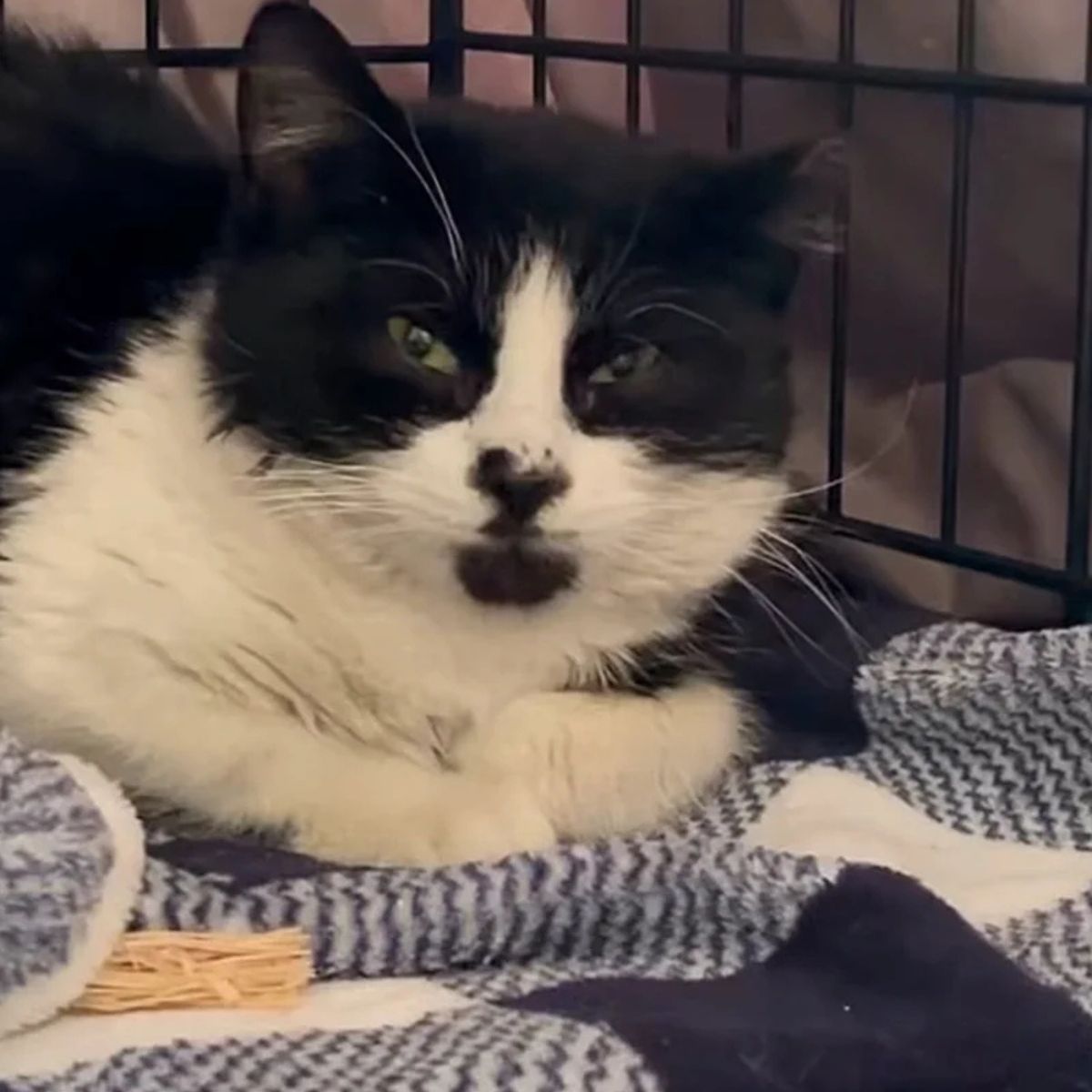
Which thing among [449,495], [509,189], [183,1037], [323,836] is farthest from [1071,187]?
[183,1037]

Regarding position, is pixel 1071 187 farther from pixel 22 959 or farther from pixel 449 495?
pixel 22 959

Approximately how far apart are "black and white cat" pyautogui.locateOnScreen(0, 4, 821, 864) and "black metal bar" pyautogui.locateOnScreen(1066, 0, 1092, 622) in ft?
0.75

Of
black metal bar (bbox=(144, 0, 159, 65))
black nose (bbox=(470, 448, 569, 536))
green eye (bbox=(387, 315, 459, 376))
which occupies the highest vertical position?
black metal bar (bbox=(144, 0, 159, 65))

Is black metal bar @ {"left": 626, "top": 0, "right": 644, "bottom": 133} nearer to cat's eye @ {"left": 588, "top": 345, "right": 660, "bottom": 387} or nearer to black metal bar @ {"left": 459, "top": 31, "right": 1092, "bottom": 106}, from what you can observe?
black metal bar @ {"left": 459, "top": 31, "right": 1092, "bottom": 106}

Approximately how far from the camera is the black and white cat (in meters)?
1.03

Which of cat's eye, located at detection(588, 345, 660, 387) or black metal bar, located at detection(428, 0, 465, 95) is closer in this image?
cat's eye, located at detection(588, 345, 660, 387)

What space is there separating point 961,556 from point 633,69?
457mm

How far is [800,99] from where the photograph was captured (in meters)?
1.51

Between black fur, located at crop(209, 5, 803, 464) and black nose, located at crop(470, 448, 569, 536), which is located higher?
black fur, located at crop(209, 5, 803, 464)

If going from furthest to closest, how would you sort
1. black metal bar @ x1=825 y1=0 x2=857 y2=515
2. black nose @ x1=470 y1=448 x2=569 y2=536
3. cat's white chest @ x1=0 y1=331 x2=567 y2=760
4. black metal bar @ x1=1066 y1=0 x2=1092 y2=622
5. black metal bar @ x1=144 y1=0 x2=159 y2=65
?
black metal bar @ x1=144 y1=0 x2=159 y2=65 < black metal bar @ x1=825 y1=0 x2=857 y2=515 < black metal bar @ x1=1066 y1=0 x2=1092 y2=622 < cat's white chest @ x1=0 y1=331 x2=567 y2=760 < black nose @ x1=470 y1=448 x2=569 y2=536

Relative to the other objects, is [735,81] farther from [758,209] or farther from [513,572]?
[513,572]

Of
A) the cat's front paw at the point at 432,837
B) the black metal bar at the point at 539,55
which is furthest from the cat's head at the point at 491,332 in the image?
the black metal bar at the point at 539,55

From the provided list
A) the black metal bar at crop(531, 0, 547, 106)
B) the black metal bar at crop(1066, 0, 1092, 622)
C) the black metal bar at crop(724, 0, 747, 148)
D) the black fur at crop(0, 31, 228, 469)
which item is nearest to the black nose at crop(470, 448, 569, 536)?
the black fur at crop(0, 31, 228, 469)

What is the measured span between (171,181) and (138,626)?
0.31 meters
